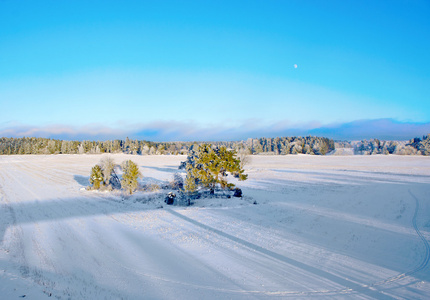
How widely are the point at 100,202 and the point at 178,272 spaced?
1562 cm

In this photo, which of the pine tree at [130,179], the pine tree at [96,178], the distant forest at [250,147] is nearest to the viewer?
the pine tree at [130,179]

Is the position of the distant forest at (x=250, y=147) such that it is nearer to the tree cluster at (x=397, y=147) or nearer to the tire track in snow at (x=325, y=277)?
the tree cluster at (x=397, y=147)

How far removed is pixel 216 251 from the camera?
10.3 m

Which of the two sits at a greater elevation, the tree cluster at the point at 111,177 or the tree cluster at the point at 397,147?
the tree cluster at the point at 397,147

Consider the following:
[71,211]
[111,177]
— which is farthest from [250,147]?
Answer: [71,211]

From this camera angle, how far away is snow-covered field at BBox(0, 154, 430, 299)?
7.28 m

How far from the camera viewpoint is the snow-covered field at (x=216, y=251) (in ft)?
23.9

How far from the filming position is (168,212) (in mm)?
17891

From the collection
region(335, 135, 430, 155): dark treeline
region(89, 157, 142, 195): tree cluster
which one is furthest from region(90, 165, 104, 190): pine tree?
region(335, 135, 430, 155): dark treeline

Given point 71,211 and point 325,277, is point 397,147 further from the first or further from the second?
point 71,211

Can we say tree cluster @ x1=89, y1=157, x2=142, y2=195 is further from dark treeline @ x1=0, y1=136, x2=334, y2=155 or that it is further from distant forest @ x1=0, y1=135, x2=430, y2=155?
dark treeline @ x1=0, y1=136, x2=334, y2=155

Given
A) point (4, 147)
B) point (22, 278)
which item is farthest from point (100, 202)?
point (4, 147)

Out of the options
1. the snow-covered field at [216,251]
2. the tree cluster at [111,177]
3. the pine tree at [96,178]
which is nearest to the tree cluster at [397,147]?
the snow-covered field at [216,251]

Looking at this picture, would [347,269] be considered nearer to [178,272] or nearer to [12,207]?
[178,272]
